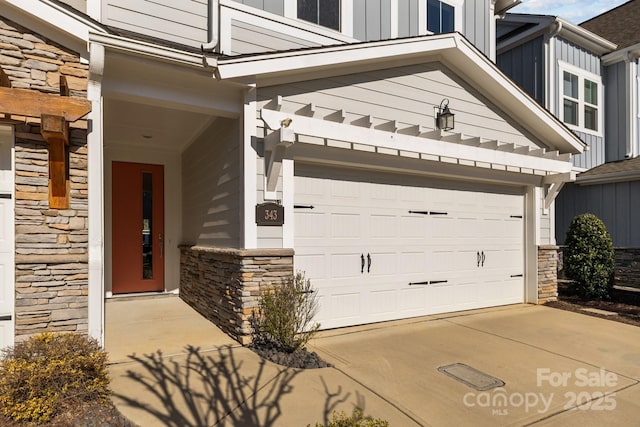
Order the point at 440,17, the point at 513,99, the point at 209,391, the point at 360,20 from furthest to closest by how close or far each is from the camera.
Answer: the point at 440,17 → the point at 513,99 → the point at 360,20 → the point at 209,391

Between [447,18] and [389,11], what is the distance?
159 centimetres

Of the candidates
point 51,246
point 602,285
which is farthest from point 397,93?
point 602,285

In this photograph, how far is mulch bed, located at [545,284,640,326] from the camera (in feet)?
21.4

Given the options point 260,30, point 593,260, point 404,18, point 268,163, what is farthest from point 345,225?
point 593,260

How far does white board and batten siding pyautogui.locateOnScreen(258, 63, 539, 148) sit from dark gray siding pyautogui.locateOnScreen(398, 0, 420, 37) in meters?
1.28

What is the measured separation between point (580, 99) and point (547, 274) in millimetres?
5551

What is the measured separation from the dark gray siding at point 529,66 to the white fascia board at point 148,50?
28.9 ft

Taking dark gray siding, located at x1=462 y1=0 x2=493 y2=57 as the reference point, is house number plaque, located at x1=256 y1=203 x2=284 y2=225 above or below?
below

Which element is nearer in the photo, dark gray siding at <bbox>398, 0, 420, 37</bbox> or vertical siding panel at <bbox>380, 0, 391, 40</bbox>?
vertical siding panel at <bbox>380, 0, 391, 40</bbox>

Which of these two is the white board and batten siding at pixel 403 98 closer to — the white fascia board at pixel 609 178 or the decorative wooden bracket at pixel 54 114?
the decorative wooden bracket at pixel 54 114

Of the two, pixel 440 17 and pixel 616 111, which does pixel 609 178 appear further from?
pixel 440 17

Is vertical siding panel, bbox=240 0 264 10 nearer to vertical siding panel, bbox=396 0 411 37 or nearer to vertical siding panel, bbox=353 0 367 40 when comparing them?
vertical siding panel, bbox=353 0 367 40

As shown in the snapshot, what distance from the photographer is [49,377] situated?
294cm

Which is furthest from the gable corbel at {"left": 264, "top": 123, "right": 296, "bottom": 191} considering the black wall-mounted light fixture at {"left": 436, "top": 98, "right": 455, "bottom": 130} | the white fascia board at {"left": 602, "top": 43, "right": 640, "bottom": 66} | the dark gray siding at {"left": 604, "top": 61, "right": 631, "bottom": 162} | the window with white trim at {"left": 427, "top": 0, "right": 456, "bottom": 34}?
the white fascia board at {"left": 602, "top": 43, "right": 640, "bottom": 66}
